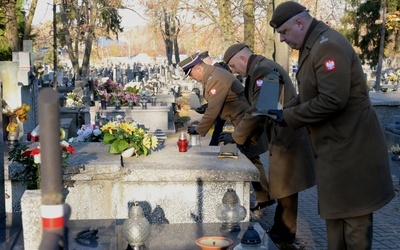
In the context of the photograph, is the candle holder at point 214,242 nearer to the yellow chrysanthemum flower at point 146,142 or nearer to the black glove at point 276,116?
the black glove at point 276,116

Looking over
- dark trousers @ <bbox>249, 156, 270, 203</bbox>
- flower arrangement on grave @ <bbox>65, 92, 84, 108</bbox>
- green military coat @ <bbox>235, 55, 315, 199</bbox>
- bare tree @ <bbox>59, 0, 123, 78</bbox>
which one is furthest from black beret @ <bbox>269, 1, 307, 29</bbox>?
bare tree @ <bbox>59, 0, 123, 78</bbox>

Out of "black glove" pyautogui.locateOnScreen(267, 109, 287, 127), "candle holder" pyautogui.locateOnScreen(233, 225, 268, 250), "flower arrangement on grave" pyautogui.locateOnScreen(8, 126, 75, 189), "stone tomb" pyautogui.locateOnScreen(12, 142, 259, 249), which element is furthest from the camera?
"stone tomb" pyautogui.locateOnScreen(12, 142, 259, 249)

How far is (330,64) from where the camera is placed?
4180 millimetres

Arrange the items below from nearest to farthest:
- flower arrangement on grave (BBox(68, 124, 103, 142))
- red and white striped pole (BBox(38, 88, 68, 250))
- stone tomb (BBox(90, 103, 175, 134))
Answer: red and white striped pole (BBox(38, 88, 68, 250)) < flower arrangement on grave (BBox(68, 124, 103, 142)) < stone tomb (BBox(90, 103, 175, 134))

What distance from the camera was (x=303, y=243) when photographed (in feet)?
21.9

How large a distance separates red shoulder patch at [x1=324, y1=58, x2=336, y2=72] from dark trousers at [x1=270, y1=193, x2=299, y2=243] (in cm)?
242

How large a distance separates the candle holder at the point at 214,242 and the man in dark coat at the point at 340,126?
2.24 feet

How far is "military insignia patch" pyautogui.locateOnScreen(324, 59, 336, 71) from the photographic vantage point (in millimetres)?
4164

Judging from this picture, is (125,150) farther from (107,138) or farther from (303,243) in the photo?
(303,243)

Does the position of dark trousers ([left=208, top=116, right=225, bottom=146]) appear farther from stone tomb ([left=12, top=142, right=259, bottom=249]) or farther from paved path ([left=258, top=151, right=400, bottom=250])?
stone tomb ([left=12, top=142, right=259, bottom=249])

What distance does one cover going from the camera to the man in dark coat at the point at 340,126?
4195 millimetres

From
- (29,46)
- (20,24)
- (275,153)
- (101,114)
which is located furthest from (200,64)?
(20,24)

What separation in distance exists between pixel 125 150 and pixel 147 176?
587 mm

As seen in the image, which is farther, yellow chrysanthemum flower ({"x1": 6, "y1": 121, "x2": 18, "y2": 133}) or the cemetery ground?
yellow chrysanthemum flower ({"x1": 6, "y1": 121, "x2": 18, "y2": 133})
